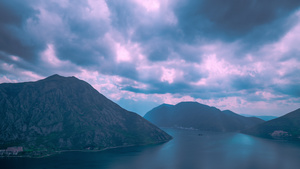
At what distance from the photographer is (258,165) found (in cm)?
17350

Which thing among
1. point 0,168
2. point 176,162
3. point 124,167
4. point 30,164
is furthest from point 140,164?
point 0,168

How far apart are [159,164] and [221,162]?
221 feet

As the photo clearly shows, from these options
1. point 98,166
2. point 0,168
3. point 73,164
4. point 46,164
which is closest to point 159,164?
point 98,166

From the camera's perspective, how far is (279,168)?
6476 inches

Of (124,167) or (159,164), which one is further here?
(159,164)

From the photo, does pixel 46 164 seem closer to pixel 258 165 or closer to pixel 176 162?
pixel 176 162

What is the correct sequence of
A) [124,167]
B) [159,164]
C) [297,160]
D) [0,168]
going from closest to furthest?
[0,168] → [124,167] → [159,164] → [297,160]

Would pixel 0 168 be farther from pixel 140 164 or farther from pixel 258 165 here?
pixel 258 165

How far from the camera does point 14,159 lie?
627 feet

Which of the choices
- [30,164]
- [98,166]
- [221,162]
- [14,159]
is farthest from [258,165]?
[14,159]

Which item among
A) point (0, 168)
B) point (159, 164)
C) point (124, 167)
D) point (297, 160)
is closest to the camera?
point (0, 168)

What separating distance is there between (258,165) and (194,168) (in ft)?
215

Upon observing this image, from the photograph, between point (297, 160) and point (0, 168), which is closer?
point (0, 168)

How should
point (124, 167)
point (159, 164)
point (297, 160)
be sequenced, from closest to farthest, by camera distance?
point (124, 167) < point (159, 164) < point (297, 160)
